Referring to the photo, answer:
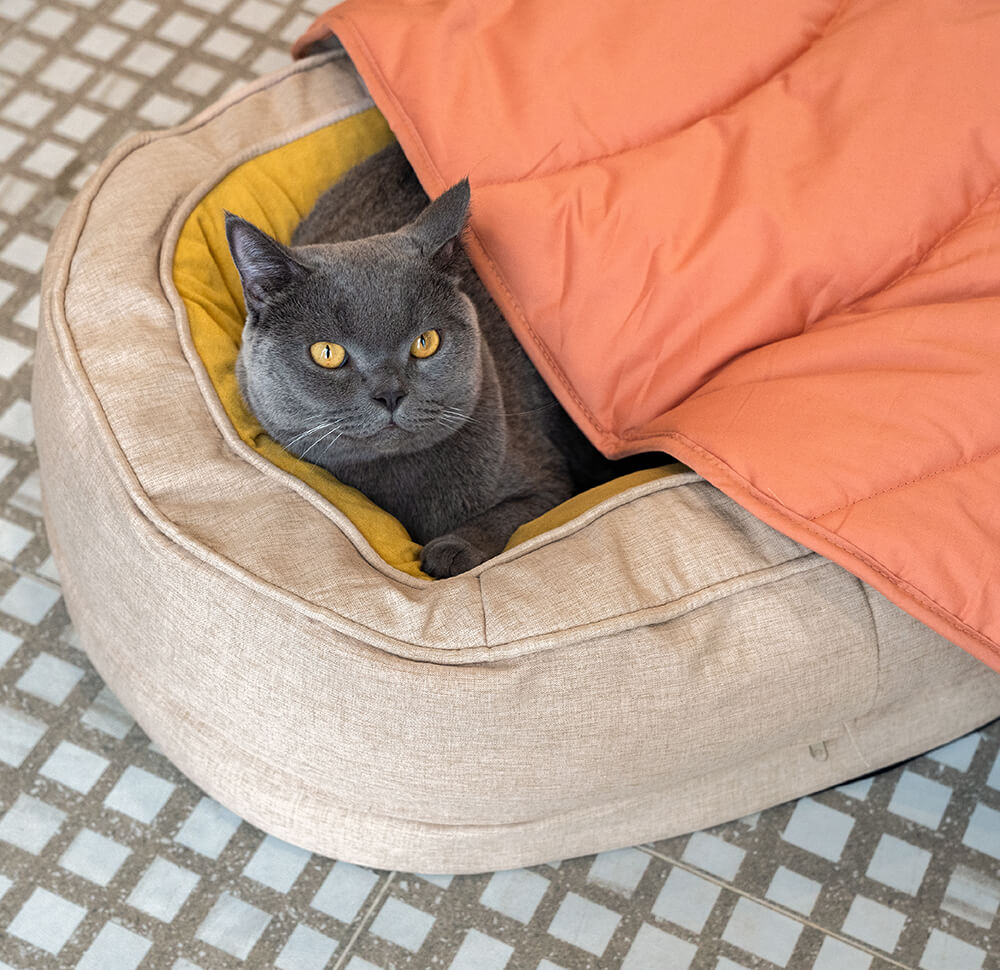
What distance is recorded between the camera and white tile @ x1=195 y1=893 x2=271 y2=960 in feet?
4.48

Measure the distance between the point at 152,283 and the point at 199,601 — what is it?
1.51ft

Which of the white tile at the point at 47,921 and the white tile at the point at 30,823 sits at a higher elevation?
the white tile at the point at 30,823

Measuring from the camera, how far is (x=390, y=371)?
1295 mm

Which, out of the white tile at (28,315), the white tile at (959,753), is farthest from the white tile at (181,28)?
the white tile at (959,753)

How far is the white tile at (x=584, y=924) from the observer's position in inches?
54.1

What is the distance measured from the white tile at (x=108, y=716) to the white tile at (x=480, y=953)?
0.53m


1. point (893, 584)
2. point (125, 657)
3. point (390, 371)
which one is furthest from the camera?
point (125, 657)

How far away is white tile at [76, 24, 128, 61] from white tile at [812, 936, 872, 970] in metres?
2.03

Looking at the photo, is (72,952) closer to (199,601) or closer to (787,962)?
(199,601)

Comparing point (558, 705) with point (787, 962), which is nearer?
point (558, 705)

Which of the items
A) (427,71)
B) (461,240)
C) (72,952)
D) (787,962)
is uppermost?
(427,71)

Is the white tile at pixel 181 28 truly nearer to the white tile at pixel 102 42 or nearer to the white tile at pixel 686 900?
the white tile at pixel 102 42

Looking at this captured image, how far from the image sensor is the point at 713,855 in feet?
4.71

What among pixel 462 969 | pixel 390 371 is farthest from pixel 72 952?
pixel 390 371
